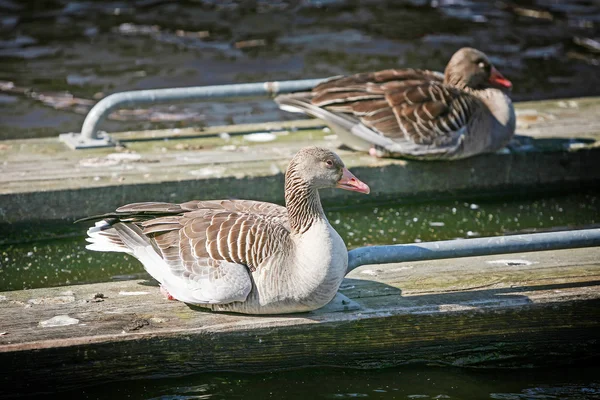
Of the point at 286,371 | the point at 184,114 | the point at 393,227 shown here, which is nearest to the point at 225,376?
the point at 286,371

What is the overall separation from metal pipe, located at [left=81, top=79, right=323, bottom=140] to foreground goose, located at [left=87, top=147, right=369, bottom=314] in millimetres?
2950

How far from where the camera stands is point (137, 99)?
8.38 meters

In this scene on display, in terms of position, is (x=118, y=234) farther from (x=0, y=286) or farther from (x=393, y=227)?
(x=393, y=227)

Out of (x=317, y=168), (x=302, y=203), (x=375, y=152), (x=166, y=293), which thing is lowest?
(x=166, y=293)

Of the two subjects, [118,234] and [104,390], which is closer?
[104,390]

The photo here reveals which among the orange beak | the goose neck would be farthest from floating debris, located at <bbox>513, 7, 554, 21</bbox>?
the goose neck

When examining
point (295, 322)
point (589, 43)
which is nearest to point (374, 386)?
point (295, 322)

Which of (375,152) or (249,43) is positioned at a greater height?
(249,43)

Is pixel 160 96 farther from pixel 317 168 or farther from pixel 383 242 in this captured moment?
pixel 317 168

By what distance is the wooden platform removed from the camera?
24.8 feet

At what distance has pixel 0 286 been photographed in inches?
269

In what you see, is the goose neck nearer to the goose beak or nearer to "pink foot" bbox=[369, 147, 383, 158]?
the goose beak

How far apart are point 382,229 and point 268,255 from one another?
2.73 meters

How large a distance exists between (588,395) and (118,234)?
10.1 feet
